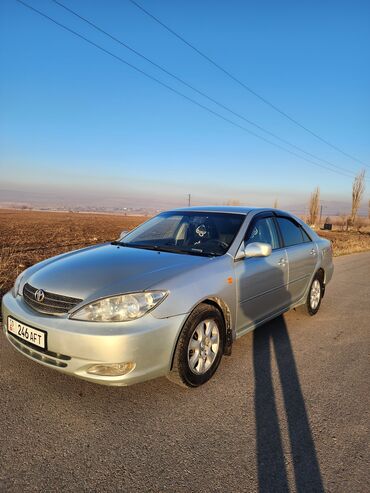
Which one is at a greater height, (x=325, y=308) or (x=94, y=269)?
(x=94, y=269)

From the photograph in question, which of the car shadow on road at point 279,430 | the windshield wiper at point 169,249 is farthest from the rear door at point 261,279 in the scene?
the car shadow on road at point 279,430

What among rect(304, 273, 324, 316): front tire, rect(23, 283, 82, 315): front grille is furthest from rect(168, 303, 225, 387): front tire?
rect(304, 273, 324, 316): front tire

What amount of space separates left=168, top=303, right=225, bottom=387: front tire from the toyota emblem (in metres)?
1.15

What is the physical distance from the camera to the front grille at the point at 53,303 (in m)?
2.82

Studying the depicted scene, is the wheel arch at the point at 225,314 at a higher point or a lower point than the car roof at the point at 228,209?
lower

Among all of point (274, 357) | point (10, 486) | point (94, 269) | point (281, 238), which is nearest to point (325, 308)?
point (281, 238)

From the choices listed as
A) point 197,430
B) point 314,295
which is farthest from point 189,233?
point 314,295

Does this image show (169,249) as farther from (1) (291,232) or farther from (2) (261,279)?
(1) (291,232)

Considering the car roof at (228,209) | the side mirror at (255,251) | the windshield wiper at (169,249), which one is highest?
the car roof at (228,209)

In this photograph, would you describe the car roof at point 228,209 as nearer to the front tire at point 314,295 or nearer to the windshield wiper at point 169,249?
the windshield wiper at point 169,249

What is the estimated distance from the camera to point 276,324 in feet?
16.6

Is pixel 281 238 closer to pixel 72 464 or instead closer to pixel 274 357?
pixel 274 357

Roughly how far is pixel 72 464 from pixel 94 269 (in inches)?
59.6

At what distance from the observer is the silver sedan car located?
2.67m
